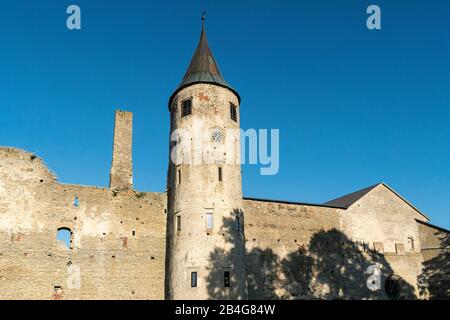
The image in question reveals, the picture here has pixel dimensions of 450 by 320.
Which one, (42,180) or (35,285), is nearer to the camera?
(35,285)

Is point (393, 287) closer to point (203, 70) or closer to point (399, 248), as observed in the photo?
point (399, 248)

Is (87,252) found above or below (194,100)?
below

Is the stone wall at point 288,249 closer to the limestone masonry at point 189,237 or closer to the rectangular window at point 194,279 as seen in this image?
the limestone masonry at point 189,237

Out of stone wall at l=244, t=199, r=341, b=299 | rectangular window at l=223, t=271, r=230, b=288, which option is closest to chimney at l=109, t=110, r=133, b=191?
stone wall at l=244, t=199, r=341, b=299

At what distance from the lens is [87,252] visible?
83.8ft

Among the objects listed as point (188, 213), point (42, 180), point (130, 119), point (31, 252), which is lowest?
point (31, 252)

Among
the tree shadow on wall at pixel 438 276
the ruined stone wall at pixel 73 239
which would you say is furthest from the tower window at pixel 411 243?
the ruined stone wall at pixel 73 239

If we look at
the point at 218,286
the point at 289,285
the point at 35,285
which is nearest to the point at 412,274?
the point at 289,285

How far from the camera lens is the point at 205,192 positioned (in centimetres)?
2522

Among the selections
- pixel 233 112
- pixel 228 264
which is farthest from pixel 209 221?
pixel 233 112

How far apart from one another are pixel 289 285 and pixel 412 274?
986cm

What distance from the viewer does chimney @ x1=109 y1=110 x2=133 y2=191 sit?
2798cm
